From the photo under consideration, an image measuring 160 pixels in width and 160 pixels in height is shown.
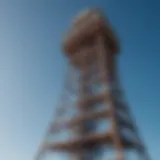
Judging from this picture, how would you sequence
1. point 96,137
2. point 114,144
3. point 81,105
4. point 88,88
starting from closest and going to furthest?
1. point 114,144
2. point 96,137
3. point 81,105
4. point 88,88

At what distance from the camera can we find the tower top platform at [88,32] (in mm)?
21125

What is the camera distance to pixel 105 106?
54.4ft

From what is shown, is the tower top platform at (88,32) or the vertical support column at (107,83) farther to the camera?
the tower top platform at (88,32)

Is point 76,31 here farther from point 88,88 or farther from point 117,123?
point 117,123

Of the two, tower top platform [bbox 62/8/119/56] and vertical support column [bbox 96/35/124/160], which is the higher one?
tower top platform [bbox 62/8/119/56]

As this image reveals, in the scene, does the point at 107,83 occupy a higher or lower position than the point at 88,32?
lower

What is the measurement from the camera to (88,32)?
21.3m

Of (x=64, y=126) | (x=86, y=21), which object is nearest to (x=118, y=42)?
(x=86, y=21)

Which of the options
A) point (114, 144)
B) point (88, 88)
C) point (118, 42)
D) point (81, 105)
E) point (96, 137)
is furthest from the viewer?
point (118, 42)

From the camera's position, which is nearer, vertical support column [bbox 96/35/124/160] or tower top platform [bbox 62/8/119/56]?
vertical support column [bbox 96/35/124/160]

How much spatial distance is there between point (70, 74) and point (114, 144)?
8699mm

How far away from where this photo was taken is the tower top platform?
2112cm

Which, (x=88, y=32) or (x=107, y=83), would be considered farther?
(x=88, y=32)

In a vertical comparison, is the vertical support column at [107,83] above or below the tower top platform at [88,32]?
below
